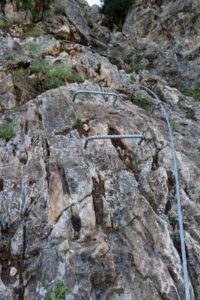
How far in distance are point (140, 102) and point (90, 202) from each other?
4.25 metres

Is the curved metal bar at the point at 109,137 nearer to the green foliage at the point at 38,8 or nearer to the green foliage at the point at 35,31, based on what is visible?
the green foliage at the point at 35,31

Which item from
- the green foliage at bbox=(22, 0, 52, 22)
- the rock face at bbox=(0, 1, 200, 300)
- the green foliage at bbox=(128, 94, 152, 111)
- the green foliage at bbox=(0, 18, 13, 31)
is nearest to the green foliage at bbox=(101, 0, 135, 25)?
the green foliage at bbox=(22, 0, 52, 22)

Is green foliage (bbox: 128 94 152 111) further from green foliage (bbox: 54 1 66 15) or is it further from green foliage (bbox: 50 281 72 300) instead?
green foliage (bbox: 54 1 66 15)

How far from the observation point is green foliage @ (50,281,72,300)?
11.7ft

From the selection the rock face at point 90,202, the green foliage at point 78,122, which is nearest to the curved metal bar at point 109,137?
the rock face at point 90,202

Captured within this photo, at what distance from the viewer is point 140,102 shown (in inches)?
320

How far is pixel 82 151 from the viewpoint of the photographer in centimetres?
→ 539

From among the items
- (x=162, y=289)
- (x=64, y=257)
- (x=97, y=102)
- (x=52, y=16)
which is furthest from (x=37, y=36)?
(x=162, y=289)

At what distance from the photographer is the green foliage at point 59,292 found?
11.7 ft

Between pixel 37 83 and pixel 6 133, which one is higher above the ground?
pixel 37 83

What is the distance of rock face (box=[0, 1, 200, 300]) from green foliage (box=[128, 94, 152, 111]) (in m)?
0.96

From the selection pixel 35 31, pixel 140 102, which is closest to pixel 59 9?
pixel 35 31

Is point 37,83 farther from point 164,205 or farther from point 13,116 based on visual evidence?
point 164,205

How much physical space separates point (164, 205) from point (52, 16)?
9.60 metres
